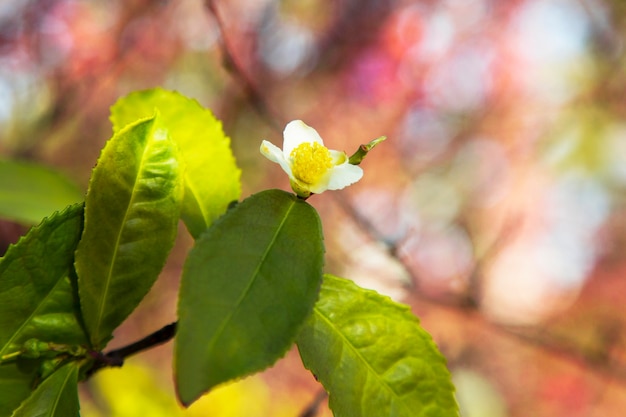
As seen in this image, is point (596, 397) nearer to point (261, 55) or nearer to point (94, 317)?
point (261, 55)

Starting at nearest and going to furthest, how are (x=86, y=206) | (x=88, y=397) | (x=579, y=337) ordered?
(x=86, y=206) < (x=88, y=397) < (x=579, y=337)

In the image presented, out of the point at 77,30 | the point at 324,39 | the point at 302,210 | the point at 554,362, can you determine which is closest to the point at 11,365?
the point at 302,210

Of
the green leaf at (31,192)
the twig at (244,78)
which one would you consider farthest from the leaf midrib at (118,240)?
the twig at (244,78)

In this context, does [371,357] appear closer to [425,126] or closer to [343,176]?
[343,176]

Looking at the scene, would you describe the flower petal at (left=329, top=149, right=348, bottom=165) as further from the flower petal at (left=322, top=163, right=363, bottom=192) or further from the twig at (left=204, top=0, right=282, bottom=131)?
the twig at (left=204, top=0, right=282, bottom=131)

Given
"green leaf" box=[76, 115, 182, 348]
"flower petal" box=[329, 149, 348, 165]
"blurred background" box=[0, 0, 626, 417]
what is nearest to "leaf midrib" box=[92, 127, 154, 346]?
"green leaf" box=[76, 115, 182, 348]

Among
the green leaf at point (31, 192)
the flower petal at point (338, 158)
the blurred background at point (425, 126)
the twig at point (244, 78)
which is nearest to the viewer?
the flower petal at point (338, 158)

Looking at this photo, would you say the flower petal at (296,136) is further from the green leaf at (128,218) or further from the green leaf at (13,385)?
the green leaf at (13,385)

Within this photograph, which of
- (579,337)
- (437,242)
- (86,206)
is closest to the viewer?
(86,206)

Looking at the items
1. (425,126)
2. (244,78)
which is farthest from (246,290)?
(425,126)
